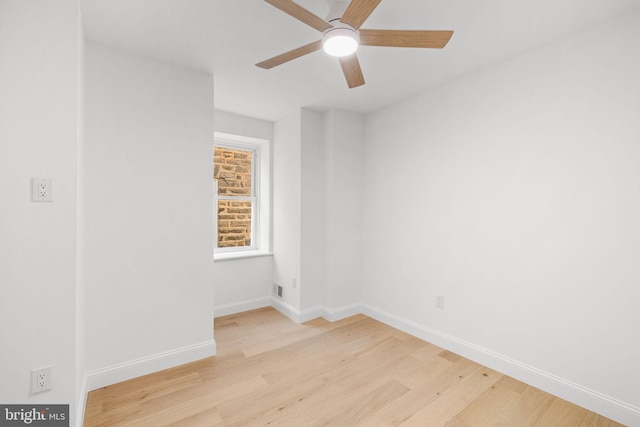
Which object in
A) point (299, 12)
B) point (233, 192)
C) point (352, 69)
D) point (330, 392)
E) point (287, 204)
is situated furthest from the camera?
point (233, 192)

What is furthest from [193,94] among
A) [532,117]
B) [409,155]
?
[532,117]

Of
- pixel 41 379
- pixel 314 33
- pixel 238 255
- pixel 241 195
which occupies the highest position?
pixel 314 33

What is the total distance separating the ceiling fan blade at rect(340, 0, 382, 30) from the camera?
1.29 metres

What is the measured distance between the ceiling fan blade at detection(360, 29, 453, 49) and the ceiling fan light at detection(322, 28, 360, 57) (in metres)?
0.06

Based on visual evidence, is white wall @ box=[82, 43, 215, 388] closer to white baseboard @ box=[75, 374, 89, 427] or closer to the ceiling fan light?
white baseboard @ box=[75, 374, 89, 427]

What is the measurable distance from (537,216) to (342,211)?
1847mm

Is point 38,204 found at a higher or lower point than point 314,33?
lower

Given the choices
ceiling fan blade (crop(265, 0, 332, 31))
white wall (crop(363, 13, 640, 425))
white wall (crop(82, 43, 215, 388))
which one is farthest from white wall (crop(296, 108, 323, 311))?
ceiling fan blade (crop(265, 0, 332, 31))

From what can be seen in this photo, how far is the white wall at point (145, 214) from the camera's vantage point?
6.76 feet

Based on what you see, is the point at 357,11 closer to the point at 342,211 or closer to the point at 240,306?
the point at 342,211

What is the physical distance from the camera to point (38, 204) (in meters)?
1.41

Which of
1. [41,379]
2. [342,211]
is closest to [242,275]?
[342,211]

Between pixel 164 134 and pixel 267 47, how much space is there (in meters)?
1.04

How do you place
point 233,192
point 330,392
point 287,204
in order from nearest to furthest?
1. point 330,392
2. point 287,204
3. point 233,192
